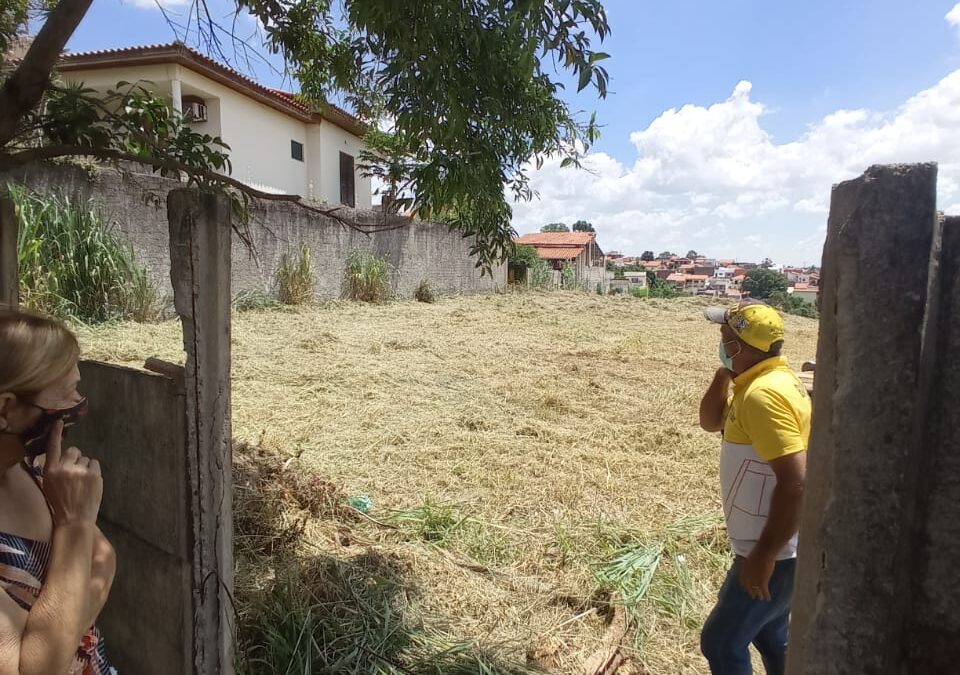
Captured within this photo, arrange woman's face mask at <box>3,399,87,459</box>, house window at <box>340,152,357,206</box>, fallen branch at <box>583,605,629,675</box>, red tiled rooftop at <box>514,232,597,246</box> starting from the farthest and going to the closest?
red tiled rooftop at <box>514,232,597,246</box>, house window at <box>340,152,357,206</box>, fallen branch at <box>583,605,629,675</box>, woman's face mask at <box>3,399,87,459</box>

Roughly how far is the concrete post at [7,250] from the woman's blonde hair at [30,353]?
1167 millimetres

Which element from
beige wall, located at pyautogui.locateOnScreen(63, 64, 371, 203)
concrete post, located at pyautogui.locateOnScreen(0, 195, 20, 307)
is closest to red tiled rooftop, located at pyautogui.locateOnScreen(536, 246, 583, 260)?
beige wall, located at pyautogui.locateOnScreen(63, 64, 371, 203)

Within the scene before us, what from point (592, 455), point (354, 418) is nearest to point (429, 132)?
point (592, 455)

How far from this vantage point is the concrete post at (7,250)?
2.21m

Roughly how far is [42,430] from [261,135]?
1651cm

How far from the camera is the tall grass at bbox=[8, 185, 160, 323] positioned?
24.1 ft

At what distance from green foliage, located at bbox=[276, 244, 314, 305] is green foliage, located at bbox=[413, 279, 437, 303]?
365cm

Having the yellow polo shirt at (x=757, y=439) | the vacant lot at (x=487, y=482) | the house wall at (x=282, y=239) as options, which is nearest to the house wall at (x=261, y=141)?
the house wall at (x=282, y=239)

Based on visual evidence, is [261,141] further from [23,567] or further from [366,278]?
[23,567]

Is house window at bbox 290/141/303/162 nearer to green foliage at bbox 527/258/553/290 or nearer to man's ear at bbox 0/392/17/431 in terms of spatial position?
green foliage at bbox 527/258/553/290

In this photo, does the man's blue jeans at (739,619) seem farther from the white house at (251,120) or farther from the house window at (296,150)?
the house window at (296,150)

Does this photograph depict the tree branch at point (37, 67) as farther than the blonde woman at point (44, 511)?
Yes

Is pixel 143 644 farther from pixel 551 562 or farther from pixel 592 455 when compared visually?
pixel 592 455

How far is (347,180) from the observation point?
19.8 m
